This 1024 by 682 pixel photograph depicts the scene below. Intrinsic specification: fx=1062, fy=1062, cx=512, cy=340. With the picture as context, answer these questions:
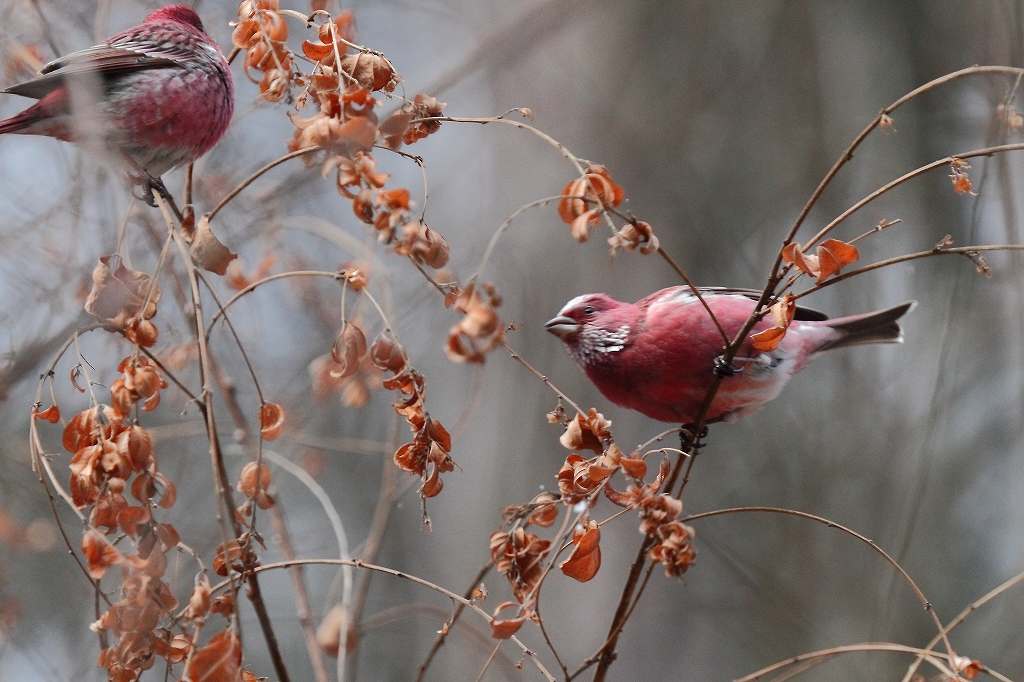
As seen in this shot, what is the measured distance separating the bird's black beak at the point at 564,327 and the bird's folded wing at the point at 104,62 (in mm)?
1281

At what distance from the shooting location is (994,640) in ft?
22.1

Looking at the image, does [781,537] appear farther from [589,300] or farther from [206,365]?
[206,365]

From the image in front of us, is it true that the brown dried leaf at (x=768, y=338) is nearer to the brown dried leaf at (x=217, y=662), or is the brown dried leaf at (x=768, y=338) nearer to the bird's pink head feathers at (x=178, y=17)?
the brown dried leaf at (x=217, y=662)

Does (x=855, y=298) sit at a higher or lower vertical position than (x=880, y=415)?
higher

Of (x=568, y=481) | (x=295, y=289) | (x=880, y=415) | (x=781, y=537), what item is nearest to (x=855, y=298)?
(x=880, y=415)

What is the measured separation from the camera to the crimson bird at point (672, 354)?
290 cm

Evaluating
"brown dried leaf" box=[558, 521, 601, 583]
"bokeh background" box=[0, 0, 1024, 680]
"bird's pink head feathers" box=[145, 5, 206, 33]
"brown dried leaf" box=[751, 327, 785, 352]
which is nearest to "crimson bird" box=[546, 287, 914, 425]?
"brown dried leaf" box=[751, 327, 785, 352]

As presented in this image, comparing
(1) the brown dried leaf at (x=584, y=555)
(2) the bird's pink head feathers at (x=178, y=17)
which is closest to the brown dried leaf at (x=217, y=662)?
(1) the brown dried leaf at (x=584, y=555)

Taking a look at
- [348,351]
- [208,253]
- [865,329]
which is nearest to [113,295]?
[208,253]

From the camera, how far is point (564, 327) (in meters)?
3.08

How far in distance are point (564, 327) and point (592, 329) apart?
0.27 ft

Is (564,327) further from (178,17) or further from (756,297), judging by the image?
(178,17)

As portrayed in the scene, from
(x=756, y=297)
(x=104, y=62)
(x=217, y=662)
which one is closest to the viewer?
(x=217, y=662)

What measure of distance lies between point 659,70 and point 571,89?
777 mm
